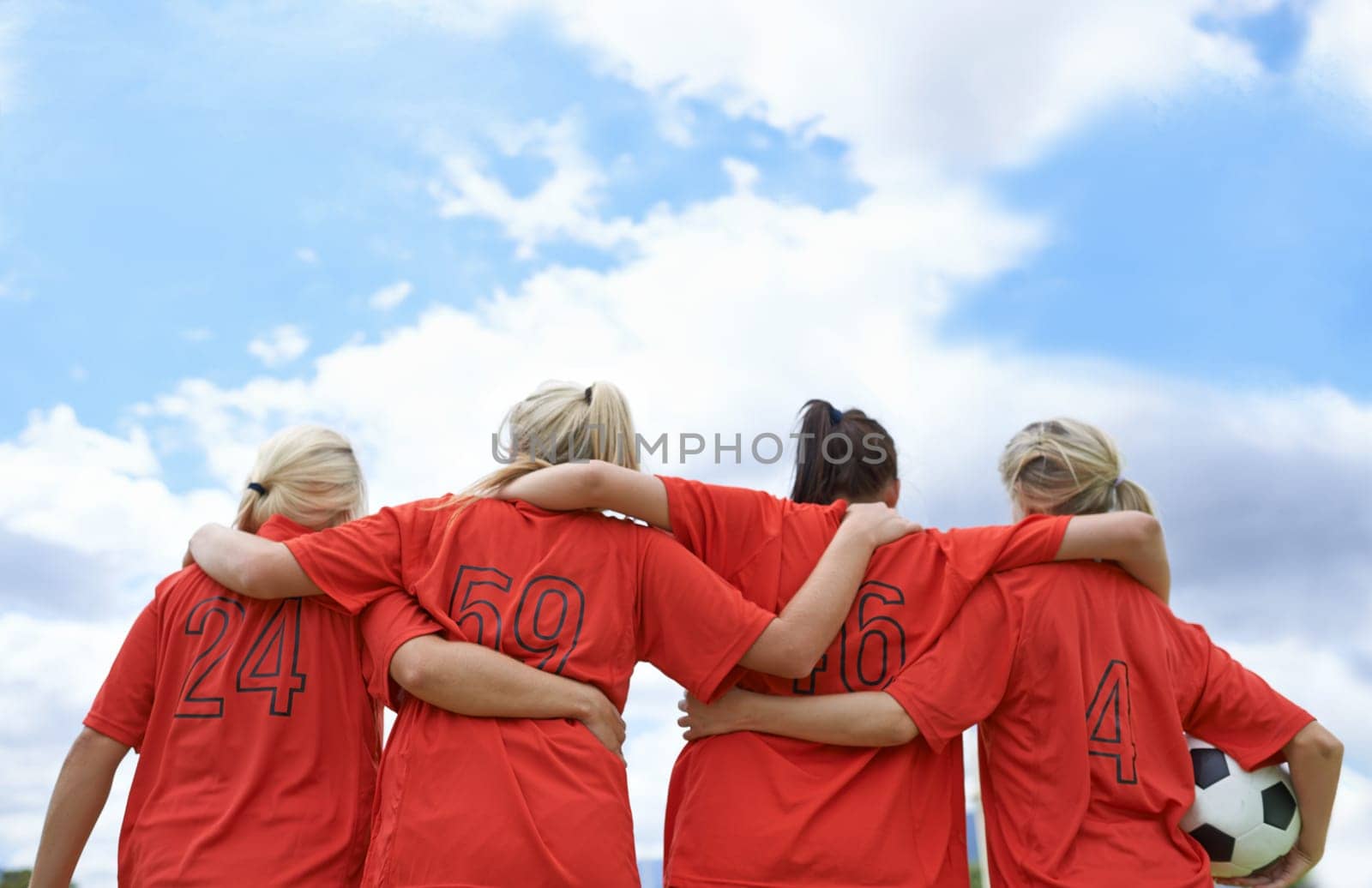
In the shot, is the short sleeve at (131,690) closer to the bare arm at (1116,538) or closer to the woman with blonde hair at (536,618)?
the woman with blonde hair at (536,618)

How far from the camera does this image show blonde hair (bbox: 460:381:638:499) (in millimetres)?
4324

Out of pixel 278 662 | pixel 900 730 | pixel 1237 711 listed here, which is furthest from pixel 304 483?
pixel 1237 711

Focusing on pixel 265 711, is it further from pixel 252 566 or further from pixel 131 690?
pixel 131 690

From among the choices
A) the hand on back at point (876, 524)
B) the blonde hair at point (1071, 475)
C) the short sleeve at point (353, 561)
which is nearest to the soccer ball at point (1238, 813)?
the blonde hair at point (1071, 475)

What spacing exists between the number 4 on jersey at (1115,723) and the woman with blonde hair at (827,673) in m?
0.44

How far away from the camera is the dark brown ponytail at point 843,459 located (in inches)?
178

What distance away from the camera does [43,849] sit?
445 cm

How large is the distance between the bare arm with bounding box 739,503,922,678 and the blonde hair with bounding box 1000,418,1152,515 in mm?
800

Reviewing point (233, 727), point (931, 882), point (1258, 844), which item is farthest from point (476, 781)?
point (1258, 844)

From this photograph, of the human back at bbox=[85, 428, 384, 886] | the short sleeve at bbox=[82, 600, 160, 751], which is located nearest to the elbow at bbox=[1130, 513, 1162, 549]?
the human back at bbox=[85, 428, 384, 886]

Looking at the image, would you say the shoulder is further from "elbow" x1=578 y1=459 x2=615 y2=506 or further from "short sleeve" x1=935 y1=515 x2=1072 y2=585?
"elbow" x1=578 y1=459 x2=615 y2=506

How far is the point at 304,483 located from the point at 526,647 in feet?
4.56

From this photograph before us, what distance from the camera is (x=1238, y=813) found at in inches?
169

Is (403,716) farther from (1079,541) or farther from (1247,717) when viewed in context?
(1247,717)
